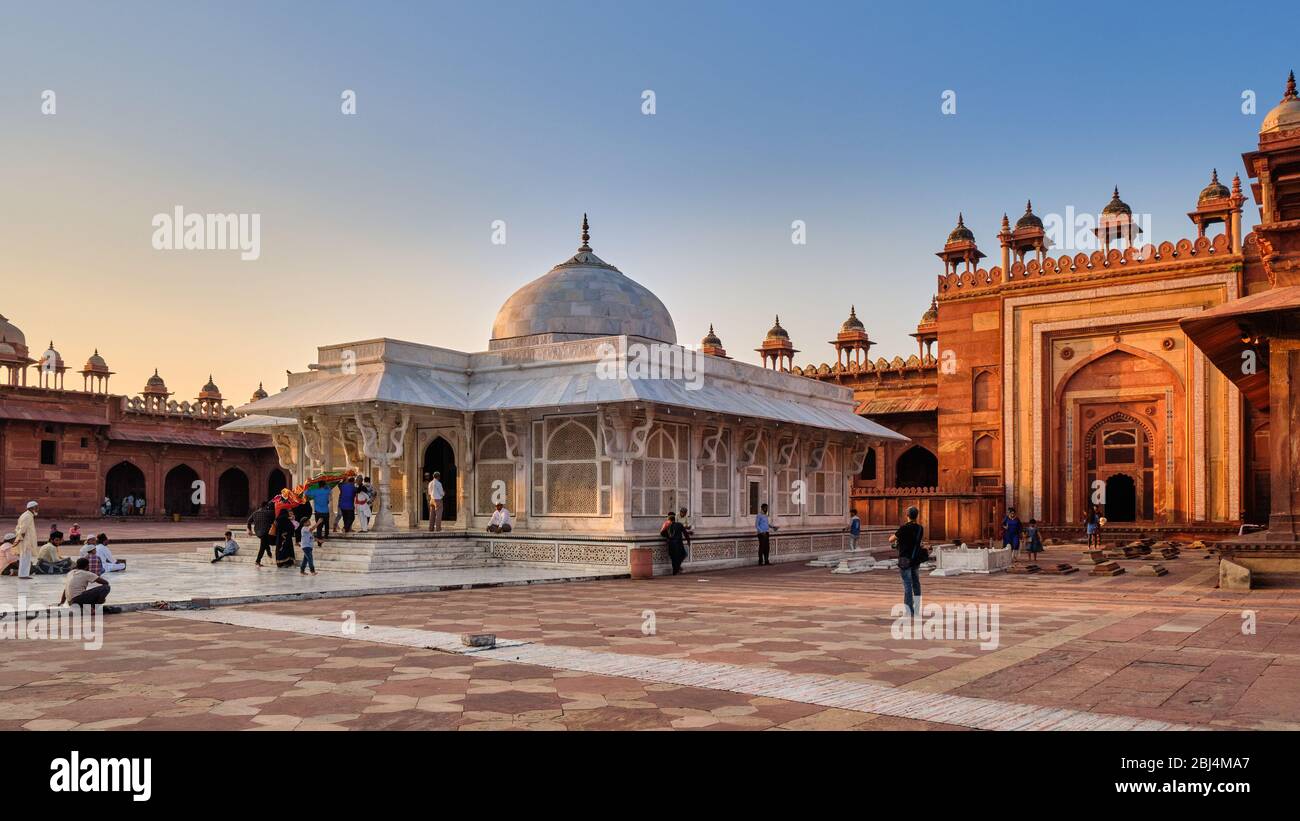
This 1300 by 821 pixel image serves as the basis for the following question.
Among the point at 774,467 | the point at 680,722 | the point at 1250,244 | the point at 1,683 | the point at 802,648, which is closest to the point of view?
the point at 680,722

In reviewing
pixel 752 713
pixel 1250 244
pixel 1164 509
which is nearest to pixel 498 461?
pixel 752 713

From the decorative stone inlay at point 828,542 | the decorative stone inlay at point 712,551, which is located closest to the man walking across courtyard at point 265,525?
the decorative stone inlay at point 712,551

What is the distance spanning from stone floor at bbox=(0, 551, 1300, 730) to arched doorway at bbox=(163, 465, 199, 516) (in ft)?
118

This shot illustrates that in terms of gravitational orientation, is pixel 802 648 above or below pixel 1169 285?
below

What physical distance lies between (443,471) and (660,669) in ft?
50.7

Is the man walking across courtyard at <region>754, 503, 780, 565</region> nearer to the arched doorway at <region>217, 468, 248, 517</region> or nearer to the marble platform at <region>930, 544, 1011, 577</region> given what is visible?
the marble platform at <region>930, 544, 1011, 577</region>

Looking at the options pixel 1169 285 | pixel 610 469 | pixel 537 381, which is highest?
pixel 1169 285

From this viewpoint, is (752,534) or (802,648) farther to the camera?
(752,534)

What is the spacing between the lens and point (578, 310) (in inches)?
1003

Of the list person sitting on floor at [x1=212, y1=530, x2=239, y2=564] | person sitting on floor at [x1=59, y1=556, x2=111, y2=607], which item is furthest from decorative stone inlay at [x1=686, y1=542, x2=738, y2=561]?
person sitting on floor at [x1=59, y1=556, x2=111, y2=607]

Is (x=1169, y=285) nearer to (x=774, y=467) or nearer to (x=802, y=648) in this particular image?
(x=774, y=467)

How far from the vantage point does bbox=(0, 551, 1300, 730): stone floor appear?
6.18m

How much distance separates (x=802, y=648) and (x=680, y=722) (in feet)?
10.6
